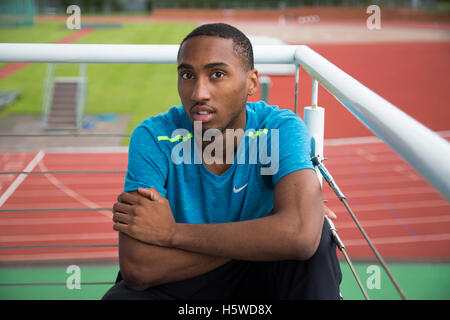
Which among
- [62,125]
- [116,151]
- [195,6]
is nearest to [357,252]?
[116,151]

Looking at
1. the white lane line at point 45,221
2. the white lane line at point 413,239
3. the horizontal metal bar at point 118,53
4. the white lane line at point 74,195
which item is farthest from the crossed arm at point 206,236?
the white lane line at point 74,195

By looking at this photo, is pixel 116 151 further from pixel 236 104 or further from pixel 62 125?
pixel 236 104

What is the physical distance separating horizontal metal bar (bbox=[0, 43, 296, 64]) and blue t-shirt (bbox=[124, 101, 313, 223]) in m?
0.36

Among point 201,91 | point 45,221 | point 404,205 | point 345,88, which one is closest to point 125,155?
point 45,221

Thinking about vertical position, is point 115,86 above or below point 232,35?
above

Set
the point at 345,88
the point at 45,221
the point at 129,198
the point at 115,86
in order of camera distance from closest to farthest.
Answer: the point at 345,88 < the point at 129,198 < the point at 45,221 < the point at 115,86

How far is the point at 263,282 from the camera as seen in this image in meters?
1.09

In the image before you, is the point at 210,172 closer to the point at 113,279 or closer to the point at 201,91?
the point at 201,91

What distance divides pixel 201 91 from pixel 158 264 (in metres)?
0.43

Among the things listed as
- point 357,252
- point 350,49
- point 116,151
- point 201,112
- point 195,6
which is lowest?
point 357,252

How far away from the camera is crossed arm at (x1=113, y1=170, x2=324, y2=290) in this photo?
1.01 meters

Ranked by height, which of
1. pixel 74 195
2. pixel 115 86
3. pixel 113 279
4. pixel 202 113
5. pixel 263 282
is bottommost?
pixel 113 279
